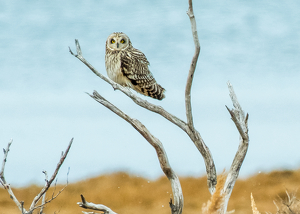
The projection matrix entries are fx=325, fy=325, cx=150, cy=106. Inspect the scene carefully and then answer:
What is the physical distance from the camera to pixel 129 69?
15.4 ft

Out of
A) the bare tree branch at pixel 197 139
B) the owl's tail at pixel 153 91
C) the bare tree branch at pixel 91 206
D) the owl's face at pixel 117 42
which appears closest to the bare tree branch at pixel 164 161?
the bare tree branch at pixel 197 139

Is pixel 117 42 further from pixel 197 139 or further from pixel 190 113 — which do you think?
pixel 197 139

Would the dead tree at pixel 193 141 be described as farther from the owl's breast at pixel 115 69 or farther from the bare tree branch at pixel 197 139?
the owl's breast at pixel 115 69

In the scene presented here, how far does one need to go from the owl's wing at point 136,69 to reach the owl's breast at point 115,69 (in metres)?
0.06

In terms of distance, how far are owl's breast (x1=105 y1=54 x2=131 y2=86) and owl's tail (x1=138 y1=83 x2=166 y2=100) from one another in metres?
0.26

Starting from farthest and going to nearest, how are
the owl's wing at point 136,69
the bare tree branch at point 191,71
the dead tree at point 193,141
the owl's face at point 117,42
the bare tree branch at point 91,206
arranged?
the owl's face at point 117,42 → the owl's wing at point 136,69 → the dead tree at point 193,141 → the bare tree branch at point 191,71 → the bare tree branch at point 91,206

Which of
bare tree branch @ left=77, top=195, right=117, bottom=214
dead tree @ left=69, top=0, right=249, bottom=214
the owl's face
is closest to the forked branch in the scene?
dead tree @ left=69, top=0, right=249, bottom=214

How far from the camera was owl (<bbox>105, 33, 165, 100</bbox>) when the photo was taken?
472 centimetres

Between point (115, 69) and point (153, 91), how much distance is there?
65 centimetres

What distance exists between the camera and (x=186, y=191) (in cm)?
628

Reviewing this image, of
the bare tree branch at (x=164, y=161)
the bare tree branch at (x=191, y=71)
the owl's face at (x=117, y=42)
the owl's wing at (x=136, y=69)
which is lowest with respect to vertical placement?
the bare tree branch at (x=164, y=161)

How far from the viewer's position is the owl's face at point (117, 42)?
506 centimetres

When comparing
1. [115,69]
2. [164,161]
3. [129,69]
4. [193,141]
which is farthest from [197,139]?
[115,69]

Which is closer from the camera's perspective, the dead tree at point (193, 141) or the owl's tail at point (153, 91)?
the dead tree at point (193, 141)
